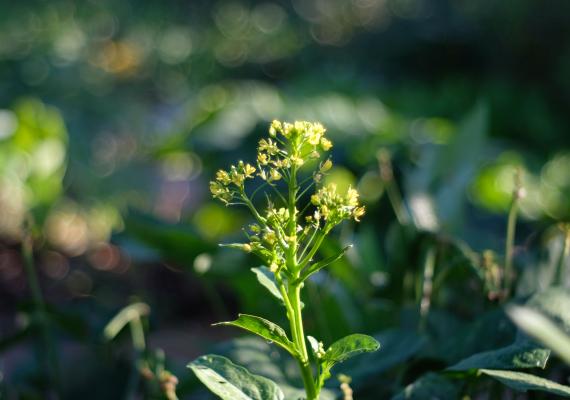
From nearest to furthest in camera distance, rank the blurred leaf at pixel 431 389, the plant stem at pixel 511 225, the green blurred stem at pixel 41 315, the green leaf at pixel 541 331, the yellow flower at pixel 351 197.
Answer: the green leaf at pixel 541 331, the yellow flower at pixel 351 197, the blurred leaf at pixel 431 389, the plant stem at pixel 511 225, the green blurred stem at pixel 41 315

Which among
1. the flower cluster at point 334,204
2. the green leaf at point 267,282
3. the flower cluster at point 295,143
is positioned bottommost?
the green leaf at point 267,282

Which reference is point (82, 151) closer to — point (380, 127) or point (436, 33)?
point (380, 127)

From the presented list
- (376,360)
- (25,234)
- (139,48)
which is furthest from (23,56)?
(376,360)

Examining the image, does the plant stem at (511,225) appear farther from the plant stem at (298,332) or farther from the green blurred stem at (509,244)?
the plant stem at (298,332)

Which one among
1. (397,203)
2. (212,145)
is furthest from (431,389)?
(212,145)

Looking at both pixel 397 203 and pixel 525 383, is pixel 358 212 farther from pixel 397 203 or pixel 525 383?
pixel 397 203

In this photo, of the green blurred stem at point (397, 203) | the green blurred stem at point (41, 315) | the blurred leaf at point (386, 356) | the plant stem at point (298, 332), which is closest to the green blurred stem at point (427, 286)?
the blurred leaf at point (386, 356)

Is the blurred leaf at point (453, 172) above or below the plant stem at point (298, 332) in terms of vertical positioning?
above

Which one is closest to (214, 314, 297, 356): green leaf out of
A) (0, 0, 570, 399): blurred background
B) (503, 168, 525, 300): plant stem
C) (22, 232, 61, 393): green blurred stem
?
(0, 0, 570, 399): blurred background
